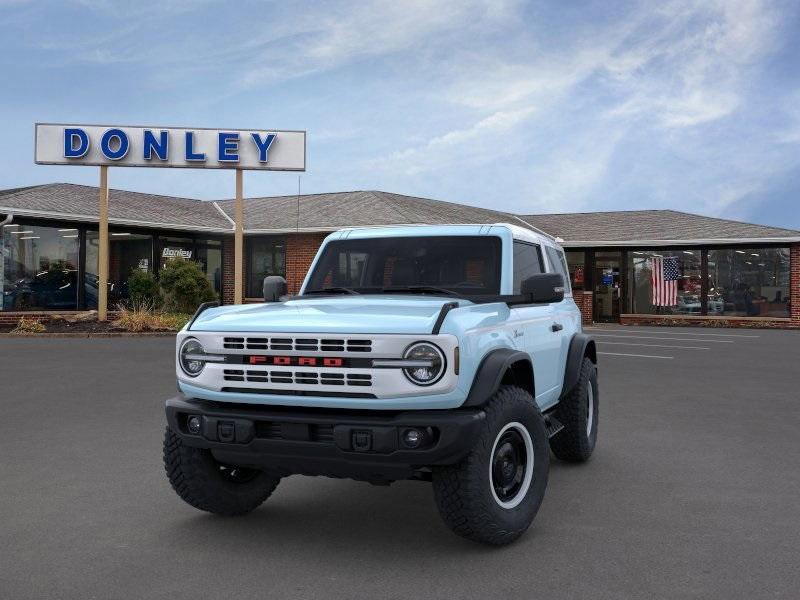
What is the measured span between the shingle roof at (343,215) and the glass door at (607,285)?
3.04 ft

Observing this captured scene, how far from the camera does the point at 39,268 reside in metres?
24.2

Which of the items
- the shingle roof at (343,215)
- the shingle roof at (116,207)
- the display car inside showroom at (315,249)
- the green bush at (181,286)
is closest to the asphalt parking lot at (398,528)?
the green bush at (181,286)

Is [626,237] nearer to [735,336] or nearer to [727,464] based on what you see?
[735,336]

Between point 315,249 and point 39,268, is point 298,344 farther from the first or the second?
point 315,249

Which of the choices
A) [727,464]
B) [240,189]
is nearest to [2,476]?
[727,464]

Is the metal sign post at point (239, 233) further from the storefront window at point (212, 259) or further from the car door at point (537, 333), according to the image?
the car door at point (537, 333)

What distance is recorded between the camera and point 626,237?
96.7ft

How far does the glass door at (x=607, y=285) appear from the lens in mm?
30312

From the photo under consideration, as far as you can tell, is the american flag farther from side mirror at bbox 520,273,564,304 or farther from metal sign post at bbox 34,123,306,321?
side mirror at bbox 520,273,564,304

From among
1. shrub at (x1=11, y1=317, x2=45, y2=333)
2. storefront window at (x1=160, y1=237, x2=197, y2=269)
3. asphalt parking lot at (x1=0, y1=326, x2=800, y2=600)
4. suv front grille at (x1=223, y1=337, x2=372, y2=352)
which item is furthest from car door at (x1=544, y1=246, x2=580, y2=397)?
storefront window at (x1=160, y1=237, x2=197, y2=269)

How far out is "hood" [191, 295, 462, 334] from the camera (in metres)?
4.08

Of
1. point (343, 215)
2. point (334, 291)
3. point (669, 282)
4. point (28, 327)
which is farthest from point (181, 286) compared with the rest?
point (334, 291)

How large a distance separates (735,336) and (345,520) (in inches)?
809

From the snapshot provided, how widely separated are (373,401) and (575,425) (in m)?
2.71
